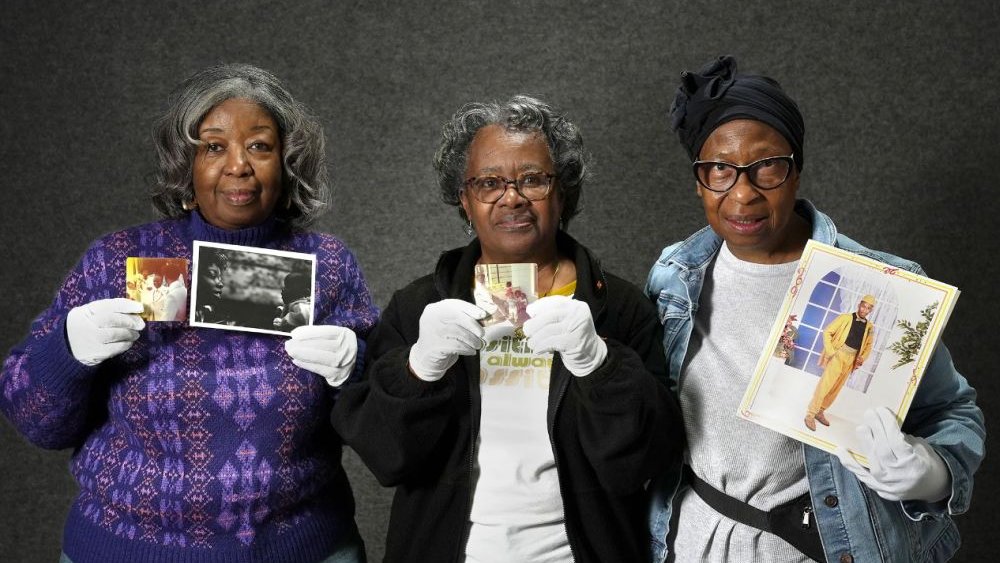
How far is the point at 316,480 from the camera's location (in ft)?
6.19

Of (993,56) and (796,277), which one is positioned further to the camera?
(993,56)

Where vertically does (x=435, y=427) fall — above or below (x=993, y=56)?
below

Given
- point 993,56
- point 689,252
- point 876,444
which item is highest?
point 993,56

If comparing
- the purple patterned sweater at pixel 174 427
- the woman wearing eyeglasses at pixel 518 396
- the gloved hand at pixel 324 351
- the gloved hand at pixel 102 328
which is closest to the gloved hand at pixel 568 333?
the woman wearing eyeglasses at pixel 518 396

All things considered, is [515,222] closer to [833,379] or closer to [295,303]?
[295,303]

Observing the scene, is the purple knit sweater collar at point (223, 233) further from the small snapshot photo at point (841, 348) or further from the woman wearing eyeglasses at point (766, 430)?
the small snapshot photo at point (841, 348)

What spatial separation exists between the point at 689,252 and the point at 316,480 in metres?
0.91

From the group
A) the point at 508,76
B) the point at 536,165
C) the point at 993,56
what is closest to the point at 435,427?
the point at 536,165

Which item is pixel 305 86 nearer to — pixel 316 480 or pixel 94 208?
pixel 94 208

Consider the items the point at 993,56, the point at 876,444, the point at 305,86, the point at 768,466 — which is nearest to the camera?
the point at 876,444

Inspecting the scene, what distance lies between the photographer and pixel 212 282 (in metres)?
1.78

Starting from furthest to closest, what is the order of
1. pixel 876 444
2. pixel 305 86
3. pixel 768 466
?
pixel 305 86, pixel 768 466, pixel 876 444

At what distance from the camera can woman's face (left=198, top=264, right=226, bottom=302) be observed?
69.7 inches

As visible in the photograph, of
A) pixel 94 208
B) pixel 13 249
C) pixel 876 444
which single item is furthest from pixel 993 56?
pixel 13 249
